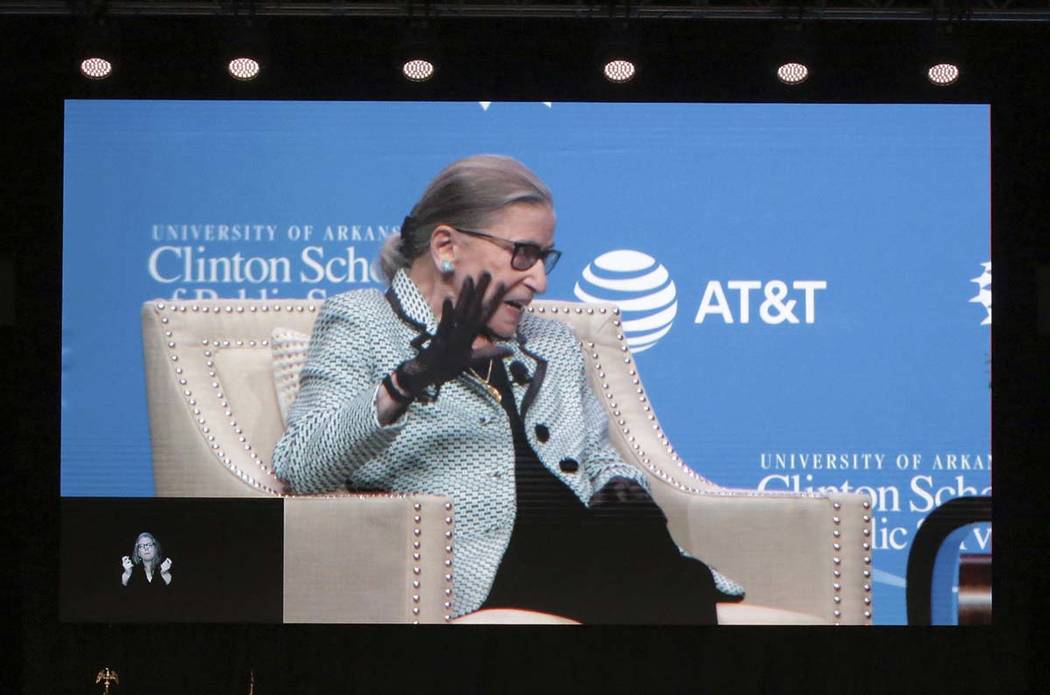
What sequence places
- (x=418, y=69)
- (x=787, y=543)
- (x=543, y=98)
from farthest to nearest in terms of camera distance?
(x=543, y=98), (x=418, y=69), (x=787, y=543)

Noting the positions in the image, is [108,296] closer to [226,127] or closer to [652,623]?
[226,127]

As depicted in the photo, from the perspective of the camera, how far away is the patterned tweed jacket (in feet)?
15.1

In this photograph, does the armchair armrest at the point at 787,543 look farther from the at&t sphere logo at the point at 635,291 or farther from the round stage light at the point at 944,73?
the round stage light at the point at 944,73

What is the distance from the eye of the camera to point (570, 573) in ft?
15.7

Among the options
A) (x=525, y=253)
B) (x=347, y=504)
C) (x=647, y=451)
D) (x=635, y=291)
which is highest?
(x=525, y=253)

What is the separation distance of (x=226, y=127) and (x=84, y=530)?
4.65 feet

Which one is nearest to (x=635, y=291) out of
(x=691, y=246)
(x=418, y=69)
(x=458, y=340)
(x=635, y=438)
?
(x=691, y=246)

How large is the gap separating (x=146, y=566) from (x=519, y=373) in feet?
4.51

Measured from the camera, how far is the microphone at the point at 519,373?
4.75 m

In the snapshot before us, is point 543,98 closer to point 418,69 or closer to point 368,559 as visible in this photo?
point 418,69

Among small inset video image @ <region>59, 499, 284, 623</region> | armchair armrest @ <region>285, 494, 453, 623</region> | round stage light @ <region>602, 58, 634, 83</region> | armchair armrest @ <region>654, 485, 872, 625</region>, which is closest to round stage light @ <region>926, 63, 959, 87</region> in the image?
round stage light @ <region>602, 58, 634, 83</region>

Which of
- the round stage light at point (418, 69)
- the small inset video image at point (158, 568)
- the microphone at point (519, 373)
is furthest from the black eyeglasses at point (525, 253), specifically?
the small inset video image at point (158, 568)

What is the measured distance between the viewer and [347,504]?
450 centimetres

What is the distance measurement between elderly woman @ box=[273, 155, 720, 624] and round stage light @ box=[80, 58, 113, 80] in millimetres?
1112
